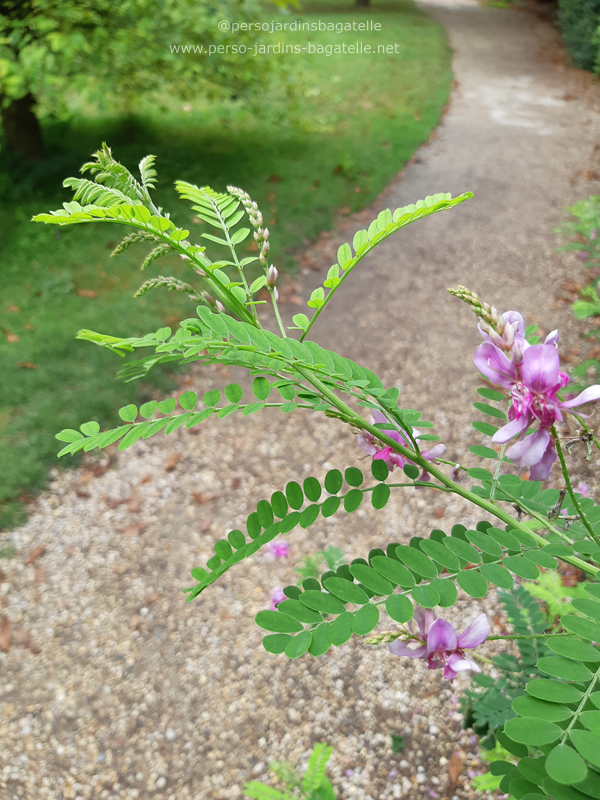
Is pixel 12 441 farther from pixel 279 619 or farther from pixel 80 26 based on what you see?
pixel 80 26

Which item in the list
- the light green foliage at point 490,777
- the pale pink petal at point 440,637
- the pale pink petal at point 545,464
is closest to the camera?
the pale pink petal at point 545,464

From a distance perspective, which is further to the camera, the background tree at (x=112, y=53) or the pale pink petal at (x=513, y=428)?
the background tree at (x=112, y=53)

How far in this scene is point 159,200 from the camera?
17.6ft

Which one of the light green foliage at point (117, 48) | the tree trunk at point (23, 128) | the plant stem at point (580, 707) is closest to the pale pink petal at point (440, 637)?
the plant stem at point (580, 707)

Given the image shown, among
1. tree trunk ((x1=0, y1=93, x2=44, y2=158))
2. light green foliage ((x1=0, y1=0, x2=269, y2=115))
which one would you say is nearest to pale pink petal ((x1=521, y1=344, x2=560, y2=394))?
light green foliage ((x1=0, y1=0, x2=269, y2=115))

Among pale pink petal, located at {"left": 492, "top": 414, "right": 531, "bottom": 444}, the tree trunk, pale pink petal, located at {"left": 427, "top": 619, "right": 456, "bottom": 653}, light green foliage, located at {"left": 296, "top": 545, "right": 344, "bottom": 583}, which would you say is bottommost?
light green foliage, located at {"left": 296, "top": 545, "right": 344, "bottom": 583}

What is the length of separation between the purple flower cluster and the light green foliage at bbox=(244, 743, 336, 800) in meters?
1.58

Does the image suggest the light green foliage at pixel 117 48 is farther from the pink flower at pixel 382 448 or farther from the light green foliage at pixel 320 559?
the pink flower at pixel 382 448

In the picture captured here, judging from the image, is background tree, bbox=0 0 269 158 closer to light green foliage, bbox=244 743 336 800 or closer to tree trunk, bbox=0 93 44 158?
tree trunk, bbox=0 93 44 158

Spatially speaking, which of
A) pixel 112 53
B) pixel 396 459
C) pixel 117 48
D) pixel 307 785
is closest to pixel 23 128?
pixel 112 53

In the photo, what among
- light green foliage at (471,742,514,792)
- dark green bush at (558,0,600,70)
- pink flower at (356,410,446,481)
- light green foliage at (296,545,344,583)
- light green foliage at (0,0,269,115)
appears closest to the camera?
pink flower at (356,410,446,481)

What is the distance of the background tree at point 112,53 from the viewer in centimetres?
407

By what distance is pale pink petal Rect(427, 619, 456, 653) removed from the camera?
900 mm

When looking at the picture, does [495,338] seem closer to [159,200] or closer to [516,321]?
[516,321]
